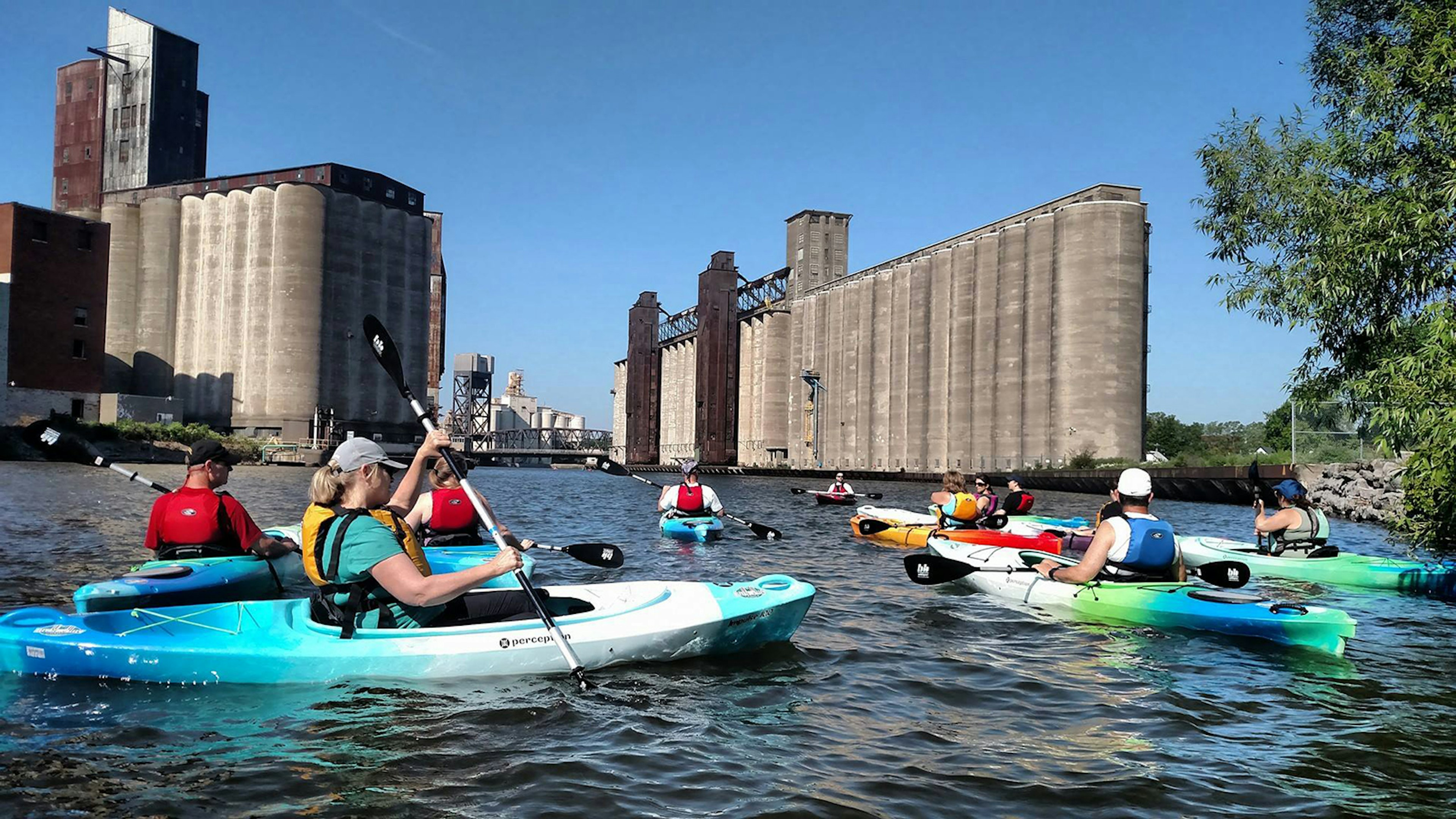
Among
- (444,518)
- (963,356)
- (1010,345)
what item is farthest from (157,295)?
(444,518)

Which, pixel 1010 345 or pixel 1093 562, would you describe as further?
pixel 1010 345

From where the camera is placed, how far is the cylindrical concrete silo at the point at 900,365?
7725 centimetres

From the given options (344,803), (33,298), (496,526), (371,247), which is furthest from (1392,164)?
(371,247)

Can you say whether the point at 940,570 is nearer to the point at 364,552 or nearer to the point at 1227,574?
the point at 1227,574

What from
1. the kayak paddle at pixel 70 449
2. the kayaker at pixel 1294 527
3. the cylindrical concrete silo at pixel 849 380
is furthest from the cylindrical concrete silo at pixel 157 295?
the kayaker at pixel 1294 527

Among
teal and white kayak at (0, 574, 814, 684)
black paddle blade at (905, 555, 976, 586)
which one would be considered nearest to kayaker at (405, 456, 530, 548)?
teal and white kayak at (0, 574, 814, 684)

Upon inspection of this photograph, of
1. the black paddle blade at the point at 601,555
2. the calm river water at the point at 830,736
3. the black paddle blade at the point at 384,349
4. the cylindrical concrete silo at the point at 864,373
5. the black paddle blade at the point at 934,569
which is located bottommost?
the calm river water at the point at 830,736

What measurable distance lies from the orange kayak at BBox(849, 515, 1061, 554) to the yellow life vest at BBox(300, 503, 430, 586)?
28.8 ft

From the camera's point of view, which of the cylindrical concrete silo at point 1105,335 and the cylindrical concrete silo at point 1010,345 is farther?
the cylindrical concrete silo at point 1010,345

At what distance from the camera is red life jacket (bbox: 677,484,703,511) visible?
20.7 m

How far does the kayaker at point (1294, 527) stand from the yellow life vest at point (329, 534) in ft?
43.1

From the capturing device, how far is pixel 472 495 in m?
9.22

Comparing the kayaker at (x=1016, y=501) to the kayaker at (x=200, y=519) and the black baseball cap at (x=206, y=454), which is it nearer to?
the kayaker at (x=200, y=519)

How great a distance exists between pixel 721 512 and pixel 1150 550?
11893 mm
